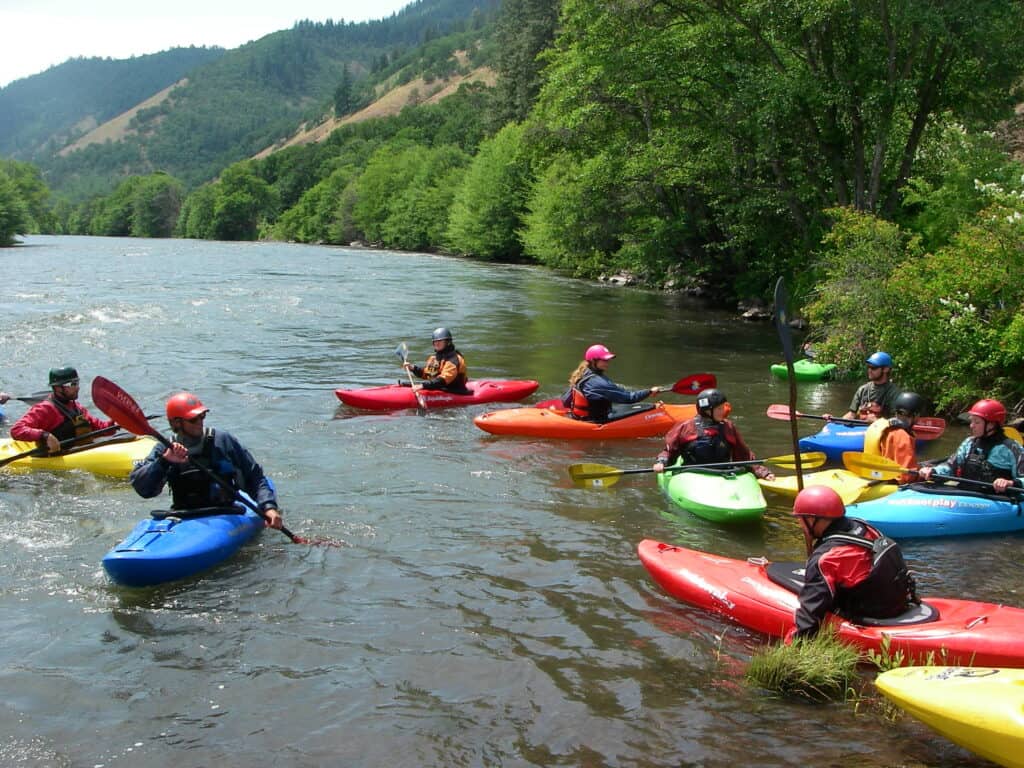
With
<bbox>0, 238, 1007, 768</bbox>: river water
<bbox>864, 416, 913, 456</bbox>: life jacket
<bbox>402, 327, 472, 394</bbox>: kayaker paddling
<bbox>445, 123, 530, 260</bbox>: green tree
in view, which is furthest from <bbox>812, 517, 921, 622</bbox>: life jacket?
<bbox>445, 123, 530, 260</bbox>: green tree

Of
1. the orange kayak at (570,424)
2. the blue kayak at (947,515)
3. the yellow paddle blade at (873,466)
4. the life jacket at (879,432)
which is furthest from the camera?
the orange kayak at (570,424)

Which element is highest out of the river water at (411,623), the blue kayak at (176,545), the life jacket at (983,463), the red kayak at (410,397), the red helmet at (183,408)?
the red helmet at (183,408)

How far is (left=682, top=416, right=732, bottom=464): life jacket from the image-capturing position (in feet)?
25.5

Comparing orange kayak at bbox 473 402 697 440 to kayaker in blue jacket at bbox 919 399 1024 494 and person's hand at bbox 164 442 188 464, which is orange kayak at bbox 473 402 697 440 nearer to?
kayaker in blue jacket at bbox 919 399 1024 494

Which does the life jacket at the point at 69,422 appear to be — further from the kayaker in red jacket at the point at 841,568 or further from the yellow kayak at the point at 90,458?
the kayaker in red jacket at the point at 841,568

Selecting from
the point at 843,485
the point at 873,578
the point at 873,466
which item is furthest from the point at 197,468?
the point at 873,466

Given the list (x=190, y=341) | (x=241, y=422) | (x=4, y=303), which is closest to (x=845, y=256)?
(x=241, y=422)

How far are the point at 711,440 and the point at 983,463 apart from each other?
209 centimetres

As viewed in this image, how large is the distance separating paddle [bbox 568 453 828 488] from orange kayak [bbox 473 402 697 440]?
1.65 metres

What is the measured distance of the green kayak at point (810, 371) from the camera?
45.2 ft

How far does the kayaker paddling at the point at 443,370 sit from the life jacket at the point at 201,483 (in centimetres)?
519

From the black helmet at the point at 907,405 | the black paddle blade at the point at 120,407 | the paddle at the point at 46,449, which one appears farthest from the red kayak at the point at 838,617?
the paddle at the point at 46,449

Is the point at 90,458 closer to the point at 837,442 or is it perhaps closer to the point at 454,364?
the point at 454,364

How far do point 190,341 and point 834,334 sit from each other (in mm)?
11303
